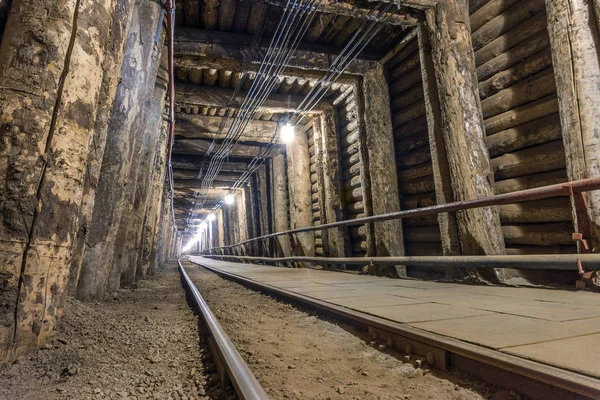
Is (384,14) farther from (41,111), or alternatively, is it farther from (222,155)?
(222,155)

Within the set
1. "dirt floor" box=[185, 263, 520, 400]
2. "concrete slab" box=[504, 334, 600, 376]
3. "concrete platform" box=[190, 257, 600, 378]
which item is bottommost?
"dirt floor" box=[185, 263, 520, 400]

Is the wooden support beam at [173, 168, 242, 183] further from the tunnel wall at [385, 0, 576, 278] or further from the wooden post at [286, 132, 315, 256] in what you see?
the tunnel wall at [385, 0, 576, 278]

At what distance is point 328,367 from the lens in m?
1.64

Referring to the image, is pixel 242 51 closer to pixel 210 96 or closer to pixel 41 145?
pixel 210 96

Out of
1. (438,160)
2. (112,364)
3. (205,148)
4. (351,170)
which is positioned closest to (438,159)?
(438,160)

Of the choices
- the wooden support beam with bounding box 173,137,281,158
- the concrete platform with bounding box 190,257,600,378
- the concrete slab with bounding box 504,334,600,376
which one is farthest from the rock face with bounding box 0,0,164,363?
the wooden support beam with bounding box 173,137,281,158

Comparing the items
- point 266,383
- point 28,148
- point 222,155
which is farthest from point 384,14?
point 222,155

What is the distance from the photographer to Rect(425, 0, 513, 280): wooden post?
3766 millimetres

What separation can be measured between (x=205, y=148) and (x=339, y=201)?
4779 mm

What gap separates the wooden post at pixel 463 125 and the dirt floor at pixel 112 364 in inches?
124

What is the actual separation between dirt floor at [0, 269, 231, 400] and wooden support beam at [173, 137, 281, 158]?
764cm

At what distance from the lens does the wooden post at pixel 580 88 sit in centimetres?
293

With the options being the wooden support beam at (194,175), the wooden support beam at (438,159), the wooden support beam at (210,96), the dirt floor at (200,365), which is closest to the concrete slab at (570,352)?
the dirt floor at (200,365)

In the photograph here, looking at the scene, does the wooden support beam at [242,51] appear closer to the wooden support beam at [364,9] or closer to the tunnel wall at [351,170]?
the wooden support beam at [364,9]
